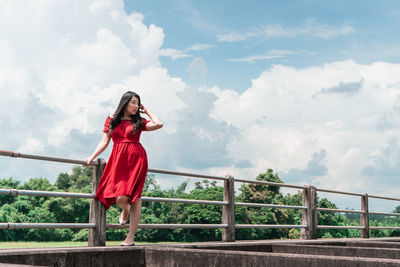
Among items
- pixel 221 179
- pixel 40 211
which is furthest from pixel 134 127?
pixel 40 211

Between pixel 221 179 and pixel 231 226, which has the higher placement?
pixel 221 179

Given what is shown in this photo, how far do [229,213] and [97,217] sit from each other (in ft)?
9.28

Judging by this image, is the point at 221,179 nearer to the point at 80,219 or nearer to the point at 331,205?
the point at 80,219

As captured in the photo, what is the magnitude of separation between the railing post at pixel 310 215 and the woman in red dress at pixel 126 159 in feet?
17.8

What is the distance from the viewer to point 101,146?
6250 mm

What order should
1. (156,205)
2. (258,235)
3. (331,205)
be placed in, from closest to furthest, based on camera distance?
1. (156,205)
2. (258,235)
3. (331,205)

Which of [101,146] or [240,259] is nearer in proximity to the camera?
[240,259]

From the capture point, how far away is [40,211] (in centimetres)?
1210

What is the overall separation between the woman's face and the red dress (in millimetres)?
122

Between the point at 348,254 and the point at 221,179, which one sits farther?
the point at 221,179

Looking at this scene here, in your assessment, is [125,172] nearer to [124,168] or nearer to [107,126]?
[124,168]

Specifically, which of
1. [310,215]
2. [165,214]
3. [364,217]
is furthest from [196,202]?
[165,214]

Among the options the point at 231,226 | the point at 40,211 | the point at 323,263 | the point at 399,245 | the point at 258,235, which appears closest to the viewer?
the point at 323,263

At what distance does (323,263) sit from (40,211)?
9.74m
